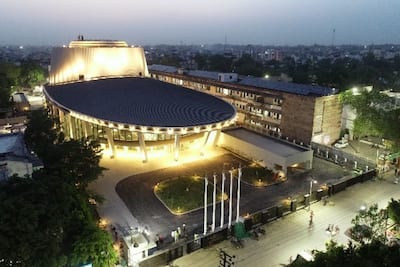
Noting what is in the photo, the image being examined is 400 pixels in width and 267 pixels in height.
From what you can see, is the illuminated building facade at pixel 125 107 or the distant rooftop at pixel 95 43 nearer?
the illuminated building facade at pixel 125 107

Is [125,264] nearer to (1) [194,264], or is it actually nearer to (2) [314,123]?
(1) [194,264]

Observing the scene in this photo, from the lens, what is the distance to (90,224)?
1875 centimetres

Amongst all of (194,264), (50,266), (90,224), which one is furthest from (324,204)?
(50,266)

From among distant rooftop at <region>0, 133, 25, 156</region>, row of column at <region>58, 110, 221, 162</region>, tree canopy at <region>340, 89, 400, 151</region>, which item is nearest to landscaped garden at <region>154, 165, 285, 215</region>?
row of column at <region>58, 110, 221, 162</region>

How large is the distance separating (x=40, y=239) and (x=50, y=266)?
133 cm

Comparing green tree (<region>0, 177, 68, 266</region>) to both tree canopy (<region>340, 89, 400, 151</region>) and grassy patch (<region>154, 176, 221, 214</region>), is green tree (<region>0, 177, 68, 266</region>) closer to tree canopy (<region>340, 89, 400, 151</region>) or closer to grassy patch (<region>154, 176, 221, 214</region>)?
grassy patch (<region>154, 176, 221, 214</region>)

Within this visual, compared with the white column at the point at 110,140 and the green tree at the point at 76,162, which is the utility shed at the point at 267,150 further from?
the green tree at the point at 76,162

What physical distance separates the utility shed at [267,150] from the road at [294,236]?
5921 mm

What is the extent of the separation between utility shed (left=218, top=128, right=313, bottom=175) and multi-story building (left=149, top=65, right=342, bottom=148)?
4917 mm

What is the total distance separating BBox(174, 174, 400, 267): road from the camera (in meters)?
21.2

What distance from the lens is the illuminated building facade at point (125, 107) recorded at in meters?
34.9

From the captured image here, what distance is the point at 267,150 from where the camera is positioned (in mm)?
35750

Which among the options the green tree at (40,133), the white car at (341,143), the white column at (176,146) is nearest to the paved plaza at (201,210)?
the white column at (176,146)

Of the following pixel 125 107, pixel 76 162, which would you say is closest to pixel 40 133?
pixel 76 162
